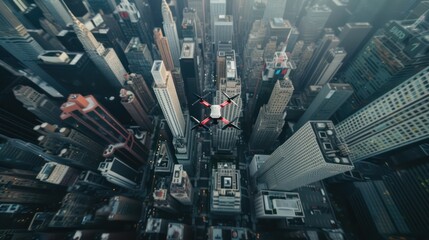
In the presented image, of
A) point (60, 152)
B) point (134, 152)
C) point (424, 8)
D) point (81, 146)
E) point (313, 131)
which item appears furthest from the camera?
point (424, 8)

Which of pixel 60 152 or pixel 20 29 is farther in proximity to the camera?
pixel 20 29

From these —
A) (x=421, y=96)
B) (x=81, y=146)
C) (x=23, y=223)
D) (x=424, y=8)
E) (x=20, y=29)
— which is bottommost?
(x=23, y=223)

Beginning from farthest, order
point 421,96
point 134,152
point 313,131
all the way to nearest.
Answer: point 134,152
point 421,96
point 313,131

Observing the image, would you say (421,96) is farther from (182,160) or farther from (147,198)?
(147,198)

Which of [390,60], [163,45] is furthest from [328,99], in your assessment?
[163,45]

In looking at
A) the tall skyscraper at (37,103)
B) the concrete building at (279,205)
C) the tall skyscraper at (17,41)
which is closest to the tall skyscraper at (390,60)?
the concrete building at (279,205)

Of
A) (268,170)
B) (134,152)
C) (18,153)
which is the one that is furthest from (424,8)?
(18,153)

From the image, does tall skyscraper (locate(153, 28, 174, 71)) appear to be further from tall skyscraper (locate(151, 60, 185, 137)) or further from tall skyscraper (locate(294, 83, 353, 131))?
tall skyscraper (locate(294, 83, 353, 131))

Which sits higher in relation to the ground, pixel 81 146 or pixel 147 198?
pixel 81 146

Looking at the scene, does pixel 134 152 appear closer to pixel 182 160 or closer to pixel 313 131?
pixel 182 160
